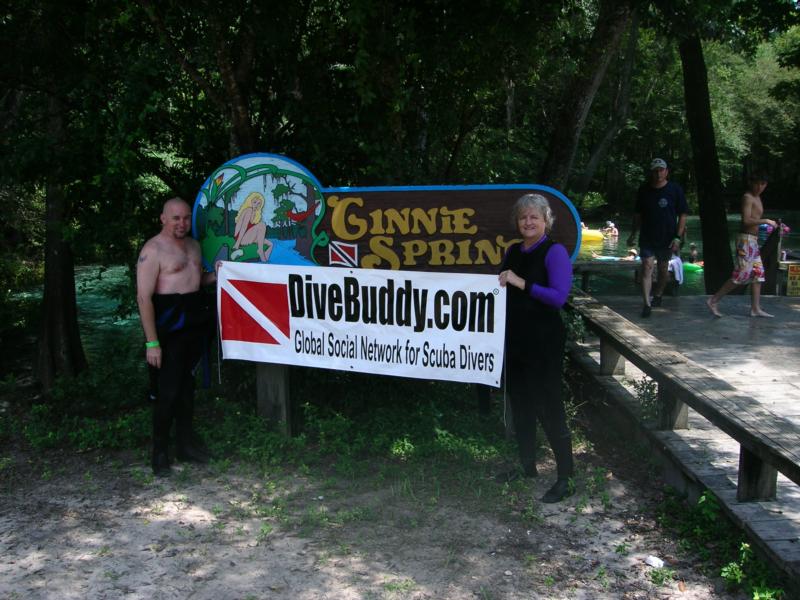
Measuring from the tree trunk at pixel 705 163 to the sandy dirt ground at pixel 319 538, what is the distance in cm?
927

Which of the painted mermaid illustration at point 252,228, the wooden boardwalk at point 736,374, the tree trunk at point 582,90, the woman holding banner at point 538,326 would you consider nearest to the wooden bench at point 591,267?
the wooden boardwalk at point 736,374

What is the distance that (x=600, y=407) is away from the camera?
6953 mm

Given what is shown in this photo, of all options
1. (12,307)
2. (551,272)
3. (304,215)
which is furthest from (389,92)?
(12,307)

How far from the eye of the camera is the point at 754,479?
4.47m

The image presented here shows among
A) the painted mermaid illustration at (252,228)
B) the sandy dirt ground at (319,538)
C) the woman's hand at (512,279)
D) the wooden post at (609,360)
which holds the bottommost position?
the sandy dirt ground at (319,538)

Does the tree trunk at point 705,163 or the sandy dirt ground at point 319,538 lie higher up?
the tree trunk at point 705,163

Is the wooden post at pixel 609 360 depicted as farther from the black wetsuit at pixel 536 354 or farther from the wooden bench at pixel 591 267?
the wooden bench at pixel 591 267

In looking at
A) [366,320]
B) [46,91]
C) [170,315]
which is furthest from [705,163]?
[170,315]

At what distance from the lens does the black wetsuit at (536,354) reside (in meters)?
4.92

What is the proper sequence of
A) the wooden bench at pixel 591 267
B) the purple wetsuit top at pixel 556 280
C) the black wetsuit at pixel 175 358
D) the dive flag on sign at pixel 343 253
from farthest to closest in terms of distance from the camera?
the wooden bench at pixel 591 267
the dive flag on sign at pixel 343 253
the black wetsuit at pixel 175 358
the purple wetsuit top at pixel 556 280

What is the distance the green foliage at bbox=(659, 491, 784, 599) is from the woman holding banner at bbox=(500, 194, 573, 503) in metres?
0.69

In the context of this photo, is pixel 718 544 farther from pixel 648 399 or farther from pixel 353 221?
pixel 353 221

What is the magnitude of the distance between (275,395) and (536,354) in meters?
2.21

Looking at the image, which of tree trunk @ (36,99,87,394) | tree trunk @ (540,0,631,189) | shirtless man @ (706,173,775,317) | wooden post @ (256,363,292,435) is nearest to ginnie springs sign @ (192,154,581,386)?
wooden post @ (256,363,292,435)
